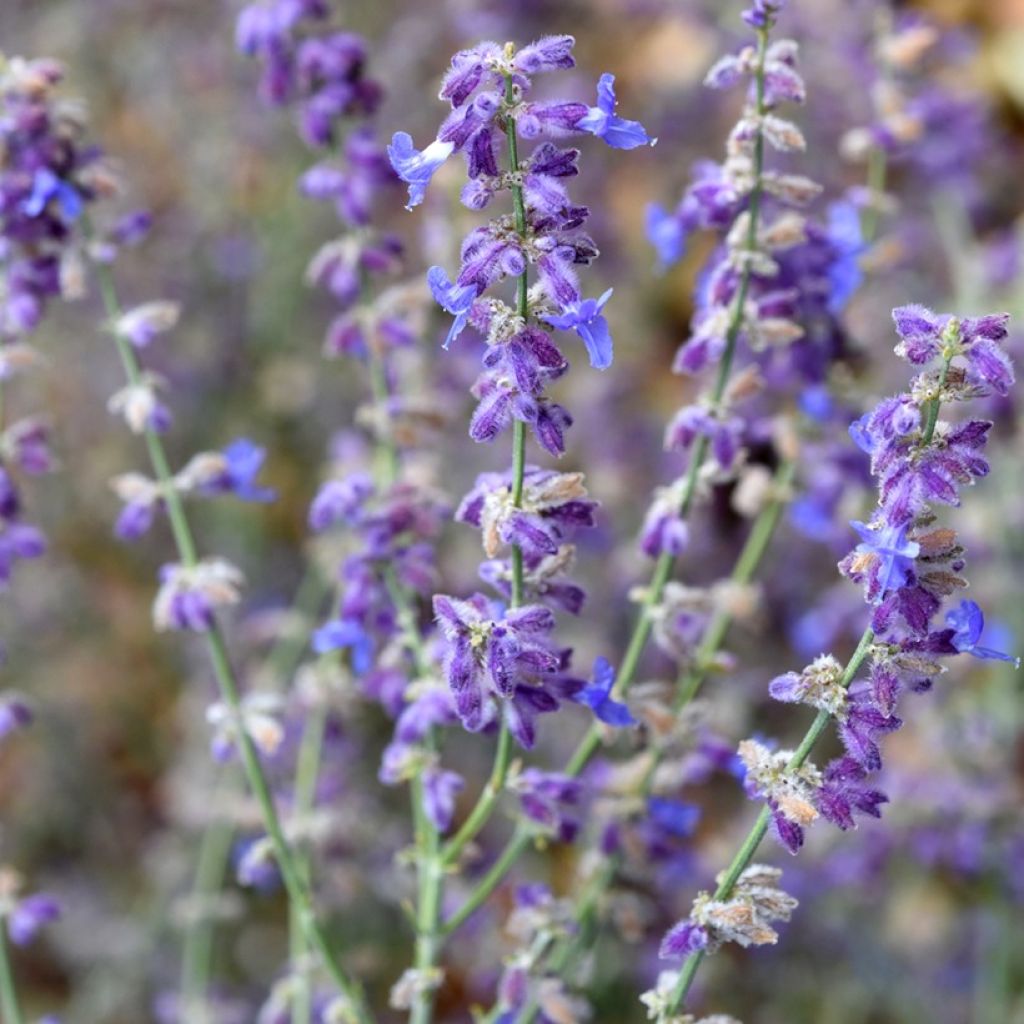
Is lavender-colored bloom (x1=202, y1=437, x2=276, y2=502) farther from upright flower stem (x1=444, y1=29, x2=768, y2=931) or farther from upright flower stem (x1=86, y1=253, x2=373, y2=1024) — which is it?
upright flower stem (x1=444, y1=29, x2=768, y2=931)

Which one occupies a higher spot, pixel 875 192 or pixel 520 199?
pixel 875 192

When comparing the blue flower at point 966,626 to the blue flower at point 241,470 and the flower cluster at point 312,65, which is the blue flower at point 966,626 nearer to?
the blue flower at point 241,470

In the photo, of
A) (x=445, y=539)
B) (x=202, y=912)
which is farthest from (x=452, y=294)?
(x=445, y=539)

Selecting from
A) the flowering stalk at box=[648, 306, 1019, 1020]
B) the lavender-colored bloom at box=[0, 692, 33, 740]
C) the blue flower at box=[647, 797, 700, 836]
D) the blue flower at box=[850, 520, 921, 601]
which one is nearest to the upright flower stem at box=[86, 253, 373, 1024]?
the lavender-colored bloom at box=[0, 692, 33, 740]

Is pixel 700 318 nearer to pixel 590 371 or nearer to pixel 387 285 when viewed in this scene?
pixel 590 371

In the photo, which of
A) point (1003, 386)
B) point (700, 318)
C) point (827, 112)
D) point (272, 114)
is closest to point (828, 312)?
point (700, 318)

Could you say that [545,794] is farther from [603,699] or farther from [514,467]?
[514,467]
